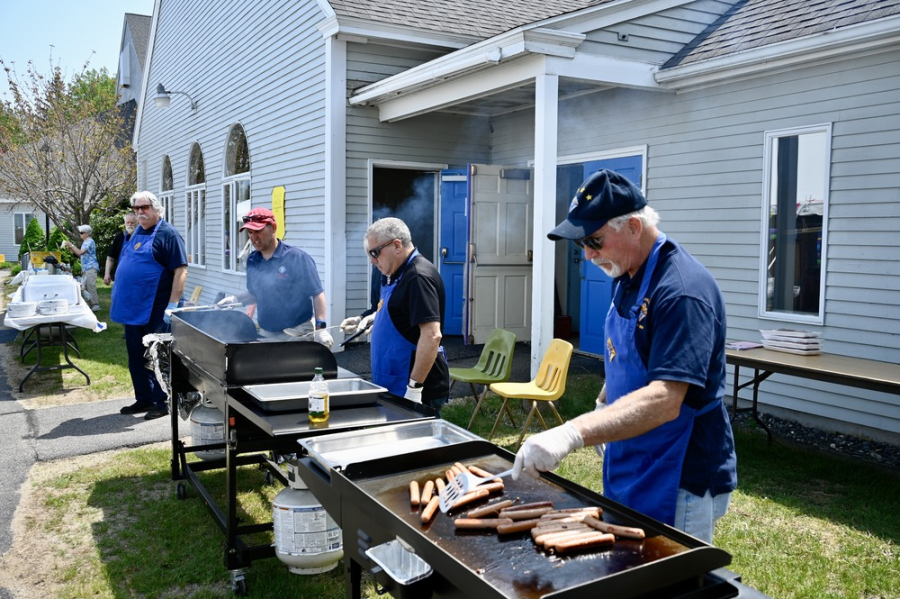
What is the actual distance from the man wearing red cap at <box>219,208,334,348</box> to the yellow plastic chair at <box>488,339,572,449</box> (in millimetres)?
1754

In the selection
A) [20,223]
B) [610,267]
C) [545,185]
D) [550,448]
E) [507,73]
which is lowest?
[550,448]

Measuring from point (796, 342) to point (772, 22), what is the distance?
339 centimetres

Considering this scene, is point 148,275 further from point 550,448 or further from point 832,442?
point 832,442

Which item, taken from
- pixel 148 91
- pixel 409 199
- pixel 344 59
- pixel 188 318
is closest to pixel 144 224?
pixel 188 318

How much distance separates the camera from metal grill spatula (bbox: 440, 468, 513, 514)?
2.21 m

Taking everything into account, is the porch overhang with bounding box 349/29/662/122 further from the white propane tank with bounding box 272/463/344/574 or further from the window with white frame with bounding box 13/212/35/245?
the window with white frame with bounding box 13/212/35/245

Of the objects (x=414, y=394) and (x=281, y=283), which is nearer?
(x=414, y=394)

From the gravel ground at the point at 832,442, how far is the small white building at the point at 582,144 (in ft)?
0.50

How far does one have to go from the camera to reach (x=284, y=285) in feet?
17.4

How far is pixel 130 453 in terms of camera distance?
20.1 feet

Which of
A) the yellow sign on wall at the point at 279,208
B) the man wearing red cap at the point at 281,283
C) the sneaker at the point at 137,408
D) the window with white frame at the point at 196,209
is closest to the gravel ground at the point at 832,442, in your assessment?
the man wearing red cap at the point at 281,283

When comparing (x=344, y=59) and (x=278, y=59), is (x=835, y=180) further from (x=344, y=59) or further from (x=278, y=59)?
(x=278, y=59)

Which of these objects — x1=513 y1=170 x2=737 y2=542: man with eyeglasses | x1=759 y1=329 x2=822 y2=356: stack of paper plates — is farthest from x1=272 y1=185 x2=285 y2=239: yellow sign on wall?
x1=513 y1=170 x2=737 y2=542: man with eyeglasses

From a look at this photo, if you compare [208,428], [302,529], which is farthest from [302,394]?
[208,428]
